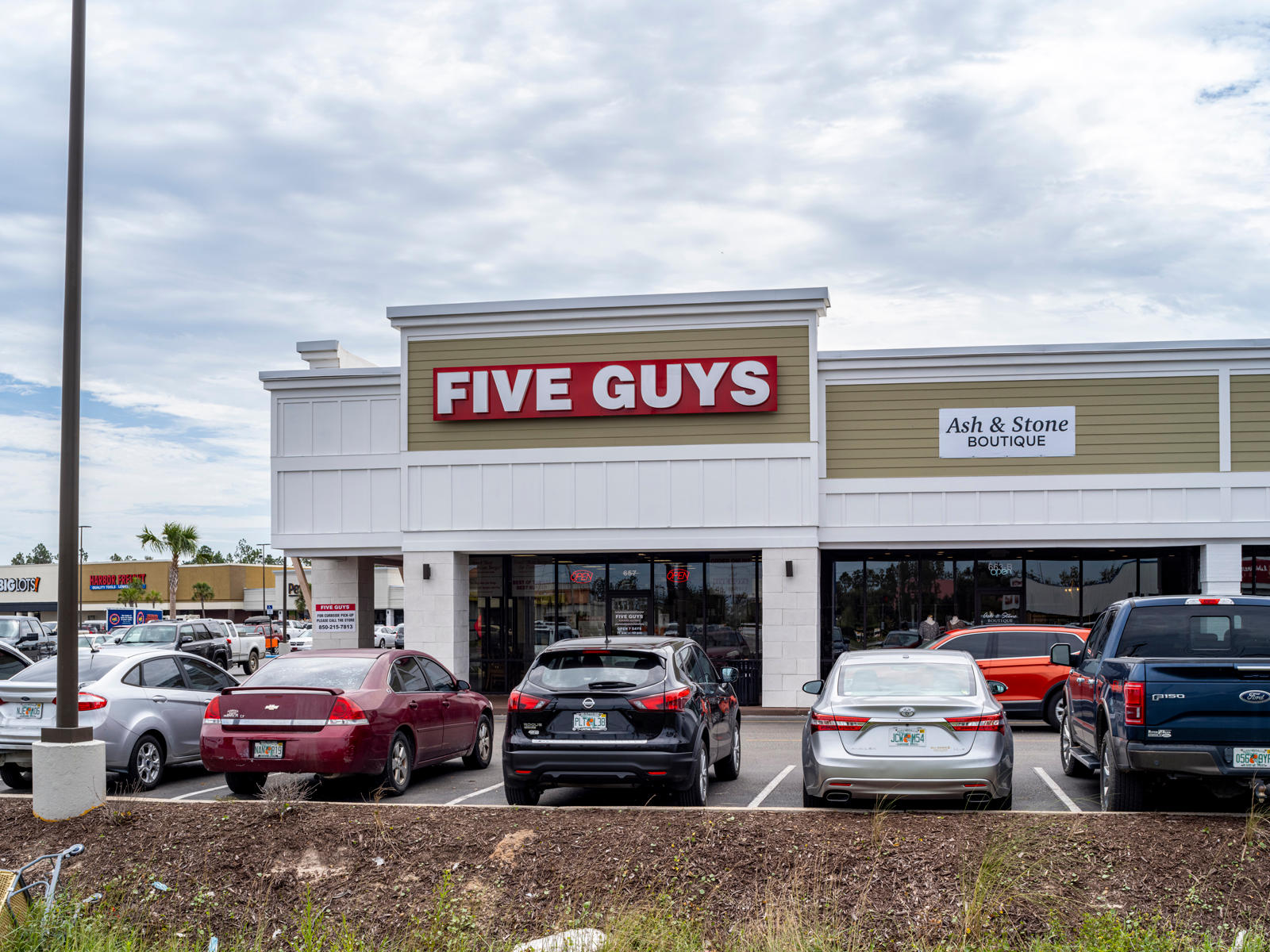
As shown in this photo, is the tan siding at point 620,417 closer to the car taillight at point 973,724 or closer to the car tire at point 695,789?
the car tire at point 695,789

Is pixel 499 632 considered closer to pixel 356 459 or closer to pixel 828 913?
pixel 356 459

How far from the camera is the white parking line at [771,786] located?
1202 centimetres

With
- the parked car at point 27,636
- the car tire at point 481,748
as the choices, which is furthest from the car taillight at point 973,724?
the parked car at point 27,636

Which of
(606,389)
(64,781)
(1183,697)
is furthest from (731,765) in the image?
(606,389)

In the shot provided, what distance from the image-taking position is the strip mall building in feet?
75.6

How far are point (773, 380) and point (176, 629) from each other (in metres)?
20.2

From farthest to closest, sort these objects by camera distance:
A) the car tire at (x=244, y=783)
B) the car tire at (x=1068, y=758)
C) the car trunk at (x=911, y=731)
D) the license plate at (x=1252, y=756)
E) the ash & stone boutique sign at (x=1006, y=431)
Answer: the ash & stone boutique sign at (x=1006, y=431), the car tire at (x=1068, y=758), the car tire at (x=244, y=783), the car trunk at (x=911, y=731), the license plate at (x=1252, y=756)

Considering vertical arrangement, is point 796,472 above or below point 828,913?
above

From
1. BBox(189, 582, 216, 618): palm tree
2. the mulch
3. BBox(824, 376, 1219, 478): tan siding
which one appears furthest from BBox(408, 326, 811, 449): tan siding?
BBox(189, 582, 216, 618): palm tree

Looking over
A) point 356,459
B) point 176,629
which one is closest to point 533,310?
point 356,459

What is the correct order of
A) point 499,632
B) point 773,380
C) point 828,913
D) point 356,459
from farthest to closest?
point 499,632, point 356,459, point 773,380, point 828,913

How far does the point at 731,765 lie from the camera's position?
13664 millimetres

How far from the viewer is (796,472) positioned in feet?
76.8

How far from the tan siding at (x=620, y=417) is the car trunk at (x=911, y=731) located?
13657 millimetres
